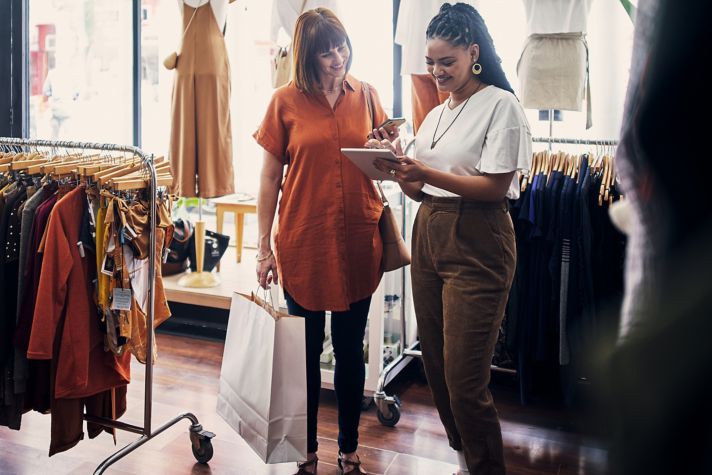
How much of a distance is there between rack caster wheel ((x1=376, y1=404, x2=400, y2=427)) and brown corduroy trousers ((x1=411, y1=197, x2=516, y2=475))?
87cm

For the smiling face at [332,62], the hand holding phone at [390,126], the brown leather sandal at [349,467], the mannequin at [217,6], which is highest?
the mannequin at [217,6]

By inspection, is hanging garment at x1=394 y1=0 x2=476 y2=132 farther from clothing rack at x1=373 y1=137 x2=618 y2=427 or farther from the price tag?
the price tag

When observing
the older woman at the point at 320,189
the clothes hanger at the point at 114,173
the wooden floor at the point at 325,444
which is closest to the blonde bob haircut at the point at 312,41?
the older woman at the point at 320,189

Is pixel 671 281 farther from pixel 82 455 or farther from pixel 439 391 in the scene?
pixel 82 455

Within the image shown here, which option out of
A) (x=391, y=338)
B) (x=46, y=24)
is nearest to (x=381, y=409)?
(x=391, y=338)

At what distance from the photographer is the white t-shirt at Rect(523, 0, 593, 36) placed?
3078 millimetres

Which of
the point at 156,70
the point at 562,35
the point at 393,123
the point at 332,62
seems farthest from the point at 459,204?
the point at 156,70

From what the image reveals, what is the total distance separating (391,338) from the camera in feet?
11.2

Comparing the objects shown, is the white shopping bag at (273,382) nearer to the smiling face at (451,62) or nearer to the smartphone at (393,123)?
the smartphone at (393,123)

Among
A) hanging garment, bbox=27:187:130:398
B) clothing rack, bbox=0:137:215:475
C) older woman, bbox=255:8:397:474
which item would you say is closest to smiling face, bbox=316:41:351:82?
older woman, bbox=255:8:397:474

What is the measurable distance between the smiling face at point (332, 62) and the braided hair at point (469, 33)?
0.93 feet

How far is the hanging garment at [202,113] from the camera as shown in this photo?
383 centimetres

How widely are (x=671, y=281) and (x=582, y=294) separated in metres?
2.63

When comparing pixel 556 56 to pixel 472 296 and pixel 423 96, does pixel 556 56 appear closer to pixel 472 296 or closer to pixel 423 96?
pixel 423 96
